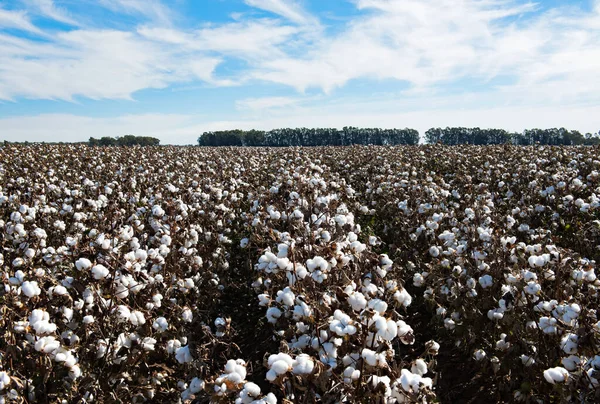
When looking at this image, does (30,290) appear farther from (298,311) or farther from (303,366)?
(303,366)

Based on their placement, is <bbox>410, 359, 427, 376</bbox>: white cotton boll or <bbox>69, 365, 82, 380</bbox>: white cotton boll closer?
<bbox>410, 359, 427, 376</bbox>: white cotton boll

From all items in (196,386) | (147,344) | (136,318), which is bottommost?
(147,344)

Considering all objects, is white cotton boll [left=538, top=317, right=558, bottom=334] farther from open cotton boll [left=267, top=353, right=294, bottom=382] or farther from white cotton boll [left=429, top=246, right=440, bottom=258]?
white cotton boll [left=429, top=246, right=440, bottom=258]

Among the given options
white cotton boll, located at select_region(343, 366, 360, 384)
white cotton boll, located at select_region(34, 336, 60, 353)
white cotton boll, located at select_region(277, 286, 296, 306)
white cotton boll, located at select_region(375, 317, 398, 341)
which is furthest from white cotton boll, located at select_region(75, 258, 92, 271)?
white cotton boll, located at select_region(375, 317, 398, 341)

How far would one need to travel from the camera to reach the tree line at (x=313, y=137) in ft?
331

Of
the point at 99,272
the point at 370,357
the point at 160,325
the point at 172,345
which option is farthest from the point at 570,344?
the point at 99,272

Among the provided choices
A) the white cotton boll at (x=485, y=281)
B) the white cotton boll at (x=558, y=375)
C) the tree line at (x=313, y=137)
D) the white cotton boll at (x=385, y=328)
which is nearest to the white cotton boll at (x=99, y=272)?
the white cotton boll at (x=385, y=328)

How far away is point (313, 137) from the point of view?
103875 millimetres

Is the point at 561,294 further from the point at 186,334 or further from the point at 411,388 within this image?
the point at 186,334

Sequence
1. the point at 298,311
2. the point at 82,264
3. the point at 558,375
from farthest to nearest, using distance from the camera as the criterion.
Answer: the point at 82,264 < the point at 298,311 < the point at 558,375

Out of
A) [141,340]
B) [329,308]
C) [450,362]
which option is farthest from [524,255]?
[141,340]

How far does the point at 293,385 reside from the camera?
2393 mm

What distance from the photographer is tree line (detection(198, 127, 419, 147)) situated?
101 metres

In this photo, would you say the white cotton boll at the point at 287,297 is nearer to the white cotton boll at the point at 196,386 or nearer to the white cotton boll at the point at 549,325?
the white cotton boll at the point at 196,386
